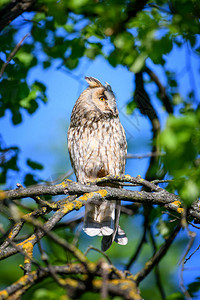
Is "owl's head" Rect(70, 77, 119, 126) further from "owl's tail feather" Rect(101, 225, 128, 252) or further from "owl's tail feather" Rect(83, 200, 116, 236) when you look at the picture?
"owl's tail feather" Rect(101, 225, 128, 252)

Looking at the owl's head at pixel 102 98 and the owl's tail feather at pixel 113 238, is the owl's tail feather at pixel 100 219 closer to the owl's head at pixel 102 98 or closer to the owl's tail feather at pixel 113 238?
the owl's tail feather at pixel 113 238

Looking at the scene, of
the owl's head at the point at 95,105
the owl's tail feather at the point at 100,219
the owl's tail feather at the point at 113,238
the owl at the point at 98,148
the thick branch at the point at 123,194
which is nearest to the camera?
the thick branch at the point at 123,194

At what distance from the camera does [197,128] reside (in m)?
1.39

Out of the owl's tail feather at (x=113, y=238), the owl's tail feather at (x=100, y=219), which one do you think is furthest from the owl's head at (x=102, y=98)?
the owl's tail feather at (x=113, y=238)

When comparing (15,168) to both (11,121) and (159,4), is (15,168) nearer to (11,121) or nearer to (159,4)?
(11,121)

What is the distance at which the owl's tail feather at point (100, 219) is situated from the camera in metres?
3.14

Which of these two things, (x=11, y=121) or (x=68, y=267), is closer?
(x=68, y=267)

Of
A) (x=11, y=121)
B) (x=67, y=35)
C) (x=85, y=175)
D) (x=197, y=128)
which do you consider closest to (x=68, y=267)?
(x=197, y=128)

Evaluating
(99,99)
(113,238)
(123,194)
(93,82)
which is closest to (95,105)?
(99,99)

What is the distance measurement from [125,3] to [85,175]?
5.65 ft

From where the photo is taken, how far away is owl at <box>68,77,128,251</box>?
10.7ft

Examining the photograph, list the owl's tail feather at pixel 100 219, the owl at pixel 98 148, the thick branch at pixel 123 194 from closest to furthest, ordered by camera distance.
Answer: the thick branch at pixel 123 194 < the owl's tail feather at pixel 100 219 < the owl at pixel 98 148

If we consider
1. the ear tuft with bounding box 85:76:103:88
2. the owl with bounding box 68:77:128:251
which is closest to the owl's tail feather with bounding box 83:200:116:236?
the owl with bounding box 68:77:128:251

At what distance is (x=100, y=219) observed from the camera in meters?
3.28
